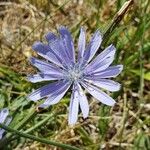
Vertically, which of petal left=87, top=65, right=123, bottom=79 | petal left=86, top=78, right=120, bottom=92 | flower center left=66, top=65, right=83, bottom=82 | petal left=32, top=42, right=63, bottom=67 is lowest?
petal left=86, top=78, right=120, bottom=92

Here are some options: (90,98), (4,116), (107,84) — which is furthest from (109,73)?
(90,98)

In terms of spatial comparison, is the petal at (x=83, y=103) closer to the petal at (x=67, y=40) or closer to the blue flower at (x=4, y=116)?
the petal at (x=67, y=40)

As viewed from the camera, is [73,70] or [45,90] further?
[73,70]

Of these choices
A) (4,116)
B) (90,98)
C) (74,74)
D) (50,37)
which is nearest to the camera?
(50,37)

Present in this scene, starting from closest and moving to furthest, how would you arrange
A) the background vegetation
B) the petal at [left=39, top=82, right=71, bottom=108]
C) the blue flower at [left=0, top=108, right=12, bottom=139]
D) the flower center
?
the petal at [left=39, top=82, right=71, bottom=108] → the flower center → the blue flower at [left=0, top=108, right=12, bottom=139] → the background vegetation

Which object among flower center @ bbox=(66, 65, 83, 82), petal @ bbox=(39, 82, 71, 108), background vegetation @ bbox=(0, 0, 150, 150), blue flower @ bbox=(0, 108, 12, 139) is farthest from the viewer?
background vegetation @ bbox=(0, 0, 150, 150)

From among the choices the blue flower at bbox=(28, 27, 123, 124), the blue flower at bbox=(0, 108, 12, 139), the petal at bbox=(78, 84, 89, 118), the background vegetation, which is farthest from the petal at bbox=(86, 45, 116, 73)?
the blue flower at bbox=(0, 108, 12, 139)

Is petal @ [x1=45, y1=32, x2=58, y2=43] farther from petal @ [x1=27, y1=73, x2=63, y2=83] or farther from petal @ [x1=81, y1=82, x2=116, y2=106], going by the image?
petal @ [x1=81, y1=82, x2=116, y2=106]

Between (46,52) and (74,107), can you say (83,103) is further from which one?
(46,52)

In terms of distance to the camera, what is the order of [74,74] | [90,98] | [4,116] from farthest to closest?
[90,98] → [4,116] → [74,74]
